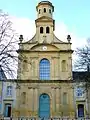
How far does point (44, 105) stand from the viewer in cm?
3878

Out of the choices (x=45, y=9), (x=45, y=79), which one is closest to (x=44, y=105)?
(x=45, y=79)

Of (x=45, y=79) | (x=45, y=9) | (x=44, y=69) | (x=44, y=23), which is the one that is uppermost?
(x=45, y=9)

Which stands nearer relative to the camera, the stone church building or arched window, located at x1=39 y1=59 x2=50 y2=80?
the stone church building

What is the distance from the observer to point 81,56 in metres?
21.5

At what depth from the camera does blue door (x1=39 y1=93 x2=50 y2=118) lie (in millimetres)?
38156

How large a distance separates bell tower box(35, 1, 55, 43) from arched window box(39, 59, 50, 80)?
3451 mm

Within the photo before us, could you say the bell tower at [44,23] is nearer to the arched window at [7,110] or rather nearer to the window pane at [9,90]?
the window pane at [9,90]

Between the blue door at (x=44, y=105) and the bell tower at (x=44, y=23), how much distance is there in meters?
8.96

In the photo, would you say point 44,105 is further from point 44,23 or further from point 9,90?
point 44,23

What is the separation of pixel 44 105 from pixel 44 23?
44.5 feet

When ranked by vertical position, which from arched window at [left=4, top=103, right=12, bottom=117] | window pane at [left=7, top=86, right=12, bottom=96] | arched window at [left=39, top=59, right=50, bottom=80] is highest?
arched window at [left=39, top=59, right=50, bottom=80]

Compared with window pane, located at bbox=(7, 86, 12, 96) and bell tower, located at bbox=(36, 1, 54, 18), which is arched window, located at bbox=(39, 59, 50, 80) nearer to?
window pane, located at bbox=(7, 86, 12, 96)

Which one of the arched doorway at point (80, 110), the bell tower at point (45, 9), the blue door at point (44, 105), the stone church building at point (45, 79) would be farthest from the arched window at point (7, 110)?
the bell tower at point (45, 9)

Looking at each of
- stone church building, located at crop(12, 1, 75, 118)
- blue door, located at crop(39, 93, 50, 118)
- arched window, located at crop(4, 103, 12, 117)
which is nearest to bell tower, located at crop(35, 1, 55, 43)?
stone church building, located at crop(12, 1, 75, 118)
